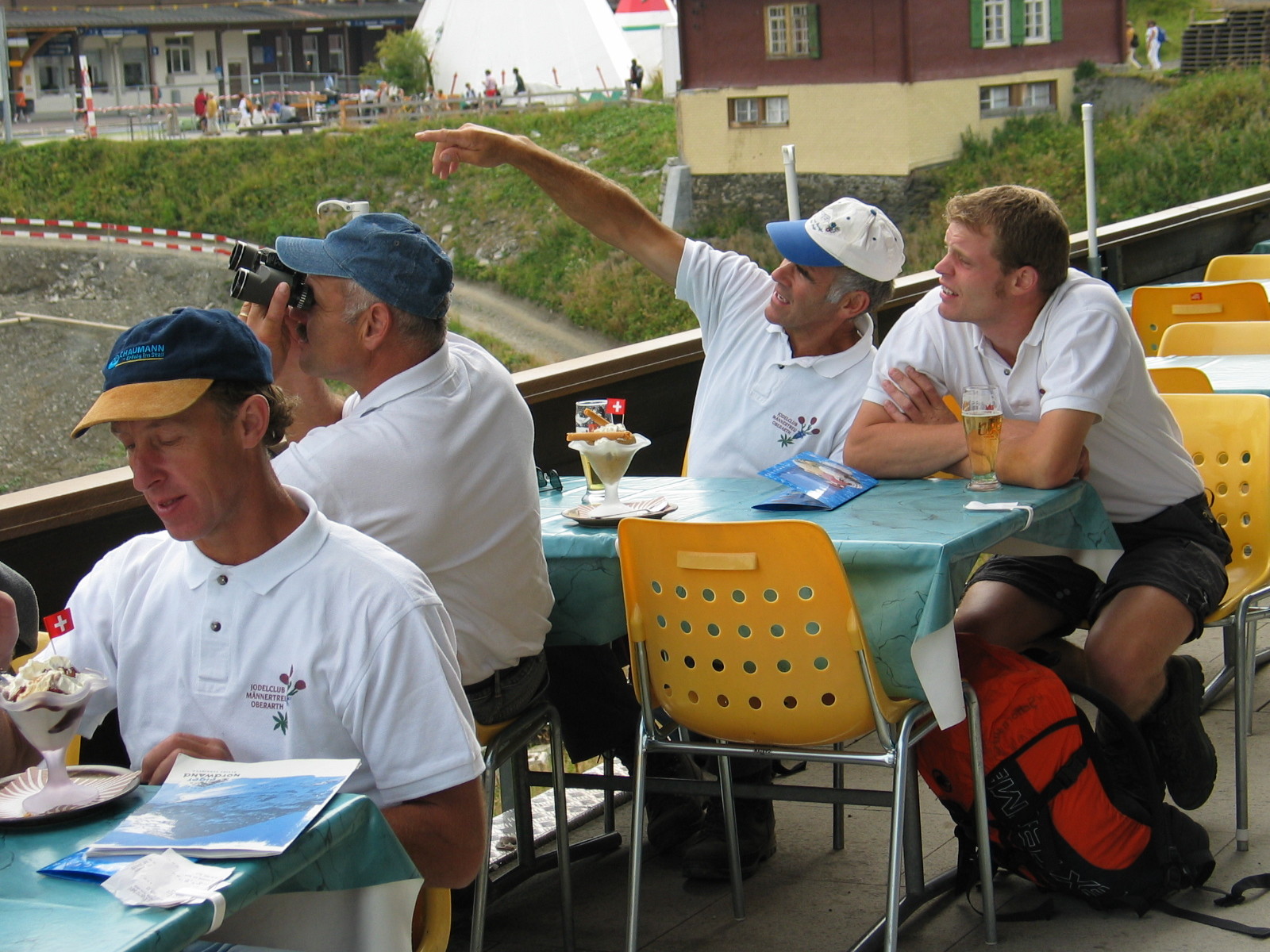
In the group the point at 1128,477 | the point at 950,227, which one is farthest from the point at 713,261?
the point at 1128,477

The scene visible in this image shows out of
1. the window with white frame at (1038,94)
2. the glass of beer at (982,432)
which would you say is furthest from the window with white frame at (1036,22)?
the glass of beer at (982,432)

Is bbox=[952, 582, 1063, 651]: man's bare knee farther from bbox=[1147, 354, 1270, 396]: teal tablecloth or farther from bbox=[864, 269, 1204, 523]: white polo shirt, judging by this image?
bbox=[1147, 354, 1270, 396]: teal tablecloth

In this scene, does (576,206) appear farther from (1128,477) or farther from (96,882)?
(96,882)

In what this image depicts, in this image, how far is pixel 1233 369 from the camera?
158 inches

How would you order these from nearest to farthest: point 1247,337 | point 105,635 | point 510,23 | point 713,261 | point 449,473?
point 105,635 → point 449,473 → point 713,261 → point 1247,337 → point 510,23

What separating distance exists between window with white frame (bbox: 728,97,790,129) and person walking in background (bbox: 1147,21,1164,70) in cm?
849

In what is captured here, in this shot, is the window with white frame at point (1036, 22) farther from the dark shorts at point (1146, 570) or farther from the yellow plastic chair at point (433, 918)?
the yellow plastic chair at point (433, 918)

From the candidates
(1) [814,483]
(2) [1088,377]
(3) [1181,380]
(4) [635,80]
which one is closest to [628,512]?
(1) [814,483]

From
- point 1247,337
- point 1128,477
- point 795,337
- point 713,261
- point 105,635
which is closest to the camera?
point 105,635

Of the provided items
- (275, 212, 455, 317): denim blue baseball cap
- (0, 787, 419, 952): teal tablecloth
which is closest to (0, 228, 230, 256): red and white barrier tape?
(275, 212, 455, 317): denim blue baseball cap

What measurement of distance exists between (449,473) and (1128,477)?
56.9 inches

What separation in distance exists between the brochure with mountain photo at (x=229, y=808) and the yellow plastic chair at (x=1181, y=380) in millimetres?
2701

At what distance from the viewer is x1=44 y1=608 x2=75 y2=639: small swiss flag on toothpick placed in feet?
5.92

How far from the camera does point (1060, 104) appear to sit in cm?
3011
